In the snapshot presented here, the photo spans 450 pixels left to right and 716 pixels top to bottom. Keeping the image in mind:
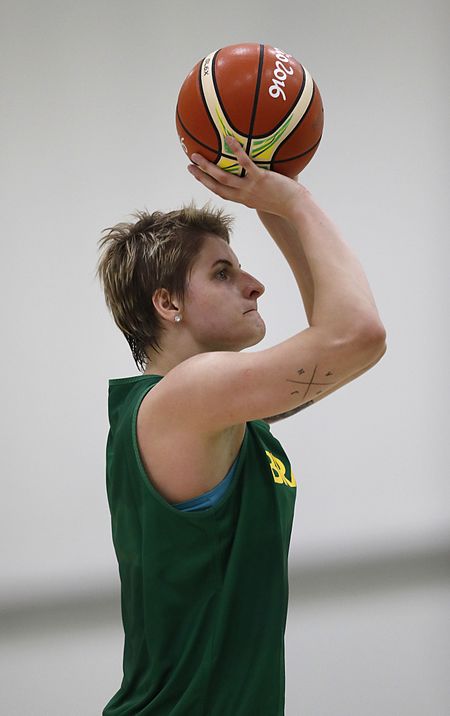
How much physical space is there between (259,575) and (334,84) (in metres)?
2.10

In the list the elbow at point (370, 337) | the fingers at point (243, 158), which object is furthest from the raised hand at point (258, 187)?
the elbow at point (370, 337)

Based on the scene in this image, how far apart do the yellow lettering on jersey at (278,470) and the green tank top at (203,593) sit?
4 cm

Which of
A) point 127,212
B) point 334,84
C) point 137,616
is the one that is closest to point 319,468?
point 127,212

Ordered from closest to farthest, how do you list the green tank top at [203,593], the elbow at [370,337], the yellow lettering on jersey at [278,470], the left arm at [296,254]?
the elbow at [370,337]
the green tank top at [203,593]
the yellow lettering on jersey at [278,470]
the left arm at [296,254]

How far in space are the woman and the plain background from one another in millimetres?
1365

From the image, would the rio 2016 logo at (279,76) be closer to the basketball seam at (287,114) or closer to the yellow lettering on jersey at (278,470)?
the basketball seam at (287,114)

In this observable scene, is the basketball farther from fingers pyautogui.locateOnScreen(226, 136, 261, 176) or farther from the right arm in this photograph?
the right arm

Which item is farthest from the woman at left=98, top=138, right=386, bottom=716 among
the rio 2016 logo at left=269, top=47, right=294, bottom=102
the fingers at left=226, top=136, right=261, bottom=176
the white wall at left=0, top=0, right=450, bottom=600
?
the white wall at left=0, top=0, right=450, bottom=600

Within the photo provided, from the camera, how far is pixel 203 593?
1364mm

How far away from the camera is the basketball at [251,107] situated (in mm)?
1380

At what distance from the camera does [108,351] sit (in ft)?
9.37

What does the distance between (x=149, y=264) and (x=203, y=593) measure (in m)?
0.57

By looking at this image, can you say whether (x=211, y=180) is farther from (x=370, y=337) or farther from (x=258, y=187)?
(x=370, y=337)

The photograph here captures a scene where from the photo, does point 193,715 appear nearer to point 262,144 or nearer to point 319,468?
point 262,144
